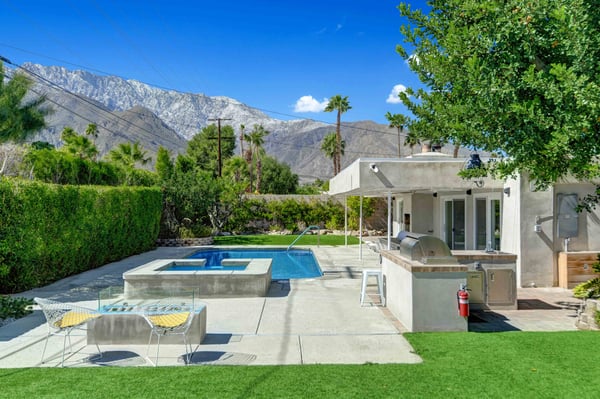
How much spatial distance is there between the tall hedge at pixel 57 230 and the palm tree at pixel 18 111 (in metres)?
2.25

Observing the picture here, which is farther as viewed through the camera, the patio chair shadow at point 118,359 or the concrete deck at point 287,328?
the concrete deck at point 287,328

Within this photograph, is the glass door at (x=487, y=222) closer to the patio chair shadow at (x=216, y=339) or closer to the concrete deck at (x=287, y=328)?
the concrete deck at (x=287, y=328)

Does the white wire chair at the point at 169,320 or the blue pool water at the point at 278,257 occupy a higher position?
the white wire chair at the point at 169,320

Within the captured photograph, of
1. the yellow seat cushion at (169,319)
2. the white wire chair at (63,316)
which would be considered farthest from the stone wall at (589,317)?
the white wire chair at (63,316)

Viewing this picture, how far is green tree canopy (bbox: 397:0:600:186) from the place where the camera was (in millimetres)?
6113

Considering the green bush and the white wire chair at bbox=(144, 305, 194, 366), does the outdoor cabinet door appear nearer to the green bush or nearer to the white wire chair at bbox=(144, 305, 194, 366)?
the white wire chair at bbox=(144, 305, 194, 366)

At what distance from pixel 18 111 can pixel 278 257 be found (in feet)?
37.2

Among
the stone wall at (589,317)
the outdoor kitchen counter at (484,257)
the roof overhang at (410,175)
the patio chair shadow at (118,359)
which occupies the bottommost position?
the patio chair shadow at (118,359)

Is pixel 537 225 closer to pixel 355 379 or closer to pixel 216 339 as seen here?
pixel 355 379

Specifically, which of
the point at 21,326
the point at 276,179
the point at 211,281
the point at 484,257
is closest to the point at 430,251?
the point at 484,257

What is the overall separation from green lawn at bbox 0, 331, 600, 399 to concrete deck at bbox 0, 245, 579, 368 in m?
0.39

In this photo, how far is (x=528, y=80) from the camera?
6.25 meters

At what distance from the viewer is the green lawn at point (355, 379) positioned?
524 centimetres

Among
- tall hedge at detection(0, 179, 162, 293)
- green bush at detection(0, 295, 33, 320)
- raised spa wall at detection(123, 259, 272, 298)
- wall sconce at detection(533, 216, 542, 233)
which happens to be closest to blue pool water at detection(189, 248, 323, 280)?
tall hedge at detection(0, 179, 162, 293)
